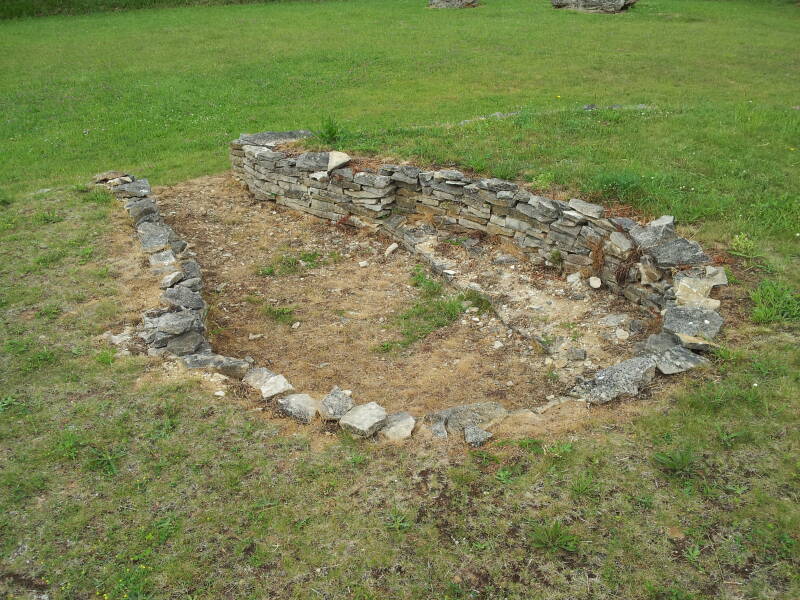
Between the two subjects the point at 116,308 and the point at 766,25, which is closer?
the point at 116,308

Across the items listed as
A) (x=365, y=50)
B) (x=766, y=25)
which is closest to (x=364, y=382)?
(x=365, y=50)

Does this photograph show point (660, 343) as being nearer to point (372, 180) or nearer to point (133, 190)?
point (372, 180)

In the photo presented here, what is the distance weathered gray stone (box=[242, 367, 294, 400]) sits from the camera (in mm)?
6684

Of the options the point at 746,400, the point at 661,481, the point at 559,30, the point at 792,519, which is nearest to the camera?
the point at 792,519

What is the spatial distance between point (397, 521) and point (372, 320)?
4432 mm

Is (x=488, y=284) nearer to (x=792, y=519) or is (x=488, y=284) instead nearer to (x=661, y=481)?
(x=661, y=481)

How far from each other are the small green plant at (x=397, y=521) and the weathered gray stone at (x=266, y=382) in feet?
7.47

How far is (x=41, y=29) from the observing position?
31.2 m

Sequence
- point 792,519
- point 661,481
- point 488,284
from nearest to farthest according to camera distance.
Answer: point 792,519, point 661,481, point 488,284

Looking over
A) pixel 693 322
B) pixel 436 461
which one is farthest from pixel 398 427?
pixel 693 322

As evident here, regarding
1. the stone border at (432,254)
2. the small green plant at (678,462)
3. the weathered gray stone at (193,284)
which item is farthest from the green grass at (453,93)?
the weathered gray stone at (193,284)

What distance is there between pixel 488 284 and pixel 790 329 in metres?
4.22

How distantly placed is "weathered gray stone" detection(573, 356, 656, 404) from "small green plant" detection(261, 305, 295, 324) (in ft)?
15.4

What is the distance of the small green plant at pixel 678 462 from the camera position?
5141 millimetres
